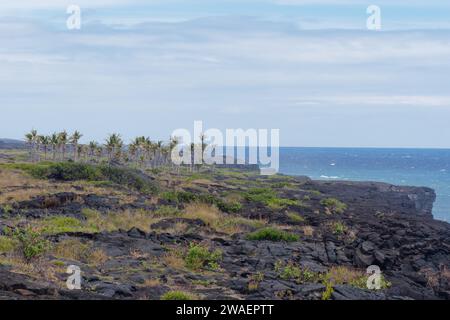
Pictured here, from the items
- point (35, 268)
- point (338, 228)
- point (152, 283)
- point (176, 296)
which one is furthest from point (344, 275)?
point (338, 228)

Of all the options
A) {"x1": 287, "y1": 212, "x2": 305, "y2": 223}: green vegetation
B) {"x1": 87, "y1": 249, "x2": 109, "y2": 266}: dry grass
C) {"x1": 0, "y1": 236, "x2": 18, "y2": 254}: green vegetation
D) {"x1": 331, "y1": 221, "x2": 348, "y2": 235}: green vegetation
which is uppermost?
{"x1": 0, "y1": 236, "x2": 18, "y2": 254}: green vegetation

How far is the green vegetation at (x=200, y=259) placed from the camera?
2214 centimetres

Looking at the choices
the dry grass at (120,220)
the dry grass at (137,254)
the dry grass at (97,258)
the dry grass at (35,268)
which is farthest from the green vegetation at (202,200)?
the dry grass at (35,268)

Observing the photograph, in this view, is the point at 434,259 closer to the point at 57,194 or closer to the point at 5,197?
the point at 57,194

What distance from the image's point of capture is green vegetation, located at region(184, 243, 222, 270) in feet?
72.6

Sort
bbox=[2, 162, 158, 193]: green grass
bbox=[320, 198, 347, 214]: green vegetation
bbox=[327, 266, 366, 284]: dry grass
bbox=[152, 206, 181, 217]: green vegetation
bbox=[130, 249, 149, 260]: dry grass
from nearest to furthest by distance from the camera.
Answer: bbox=[327, 266, 366, 284]: dry grass
bbox=[130, 249, 149, 260]: dry grass
bbox=[152, 206, 181, 217]: green vegetation
bbox=[320, 198, 347, 214]: green vegetation
bbox=[2, 162, 158, 193]: green grass

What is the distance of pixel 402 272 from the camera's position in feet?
86.1

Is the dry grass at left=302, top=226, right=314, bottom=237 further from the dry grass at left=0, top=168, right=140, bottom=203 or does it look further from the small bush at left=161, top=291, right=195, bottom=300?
the small bush at left=161, top=291, right=195, bottom=300

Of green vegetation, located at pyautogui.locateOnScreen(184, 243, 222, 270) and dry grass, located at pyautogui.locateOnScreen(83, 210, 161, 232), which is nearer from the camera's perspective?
Answer: green vegetation, located at pyautogui.locateOnScreen(184, 243, 222, 270)

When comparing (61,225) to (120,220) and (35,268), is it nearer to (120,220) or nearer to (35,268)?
(120,220)

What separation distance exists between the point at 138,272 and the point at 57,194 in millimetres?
18436

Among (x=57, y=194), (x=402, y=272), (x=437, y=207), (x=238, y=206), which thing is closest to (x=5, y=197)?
(x=57, y=194)

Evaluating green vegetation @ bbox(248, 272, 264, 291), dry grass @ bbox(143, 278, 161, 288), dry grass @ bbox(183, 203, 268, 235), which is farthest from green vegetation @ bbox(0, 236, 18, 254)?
dry grass @ bbox(183, 203, 268, 235)

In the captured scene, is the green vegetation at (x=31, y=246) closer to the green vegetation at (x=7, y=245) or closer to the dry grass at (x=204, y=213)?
the green vegetation at (x=7, y=245)
